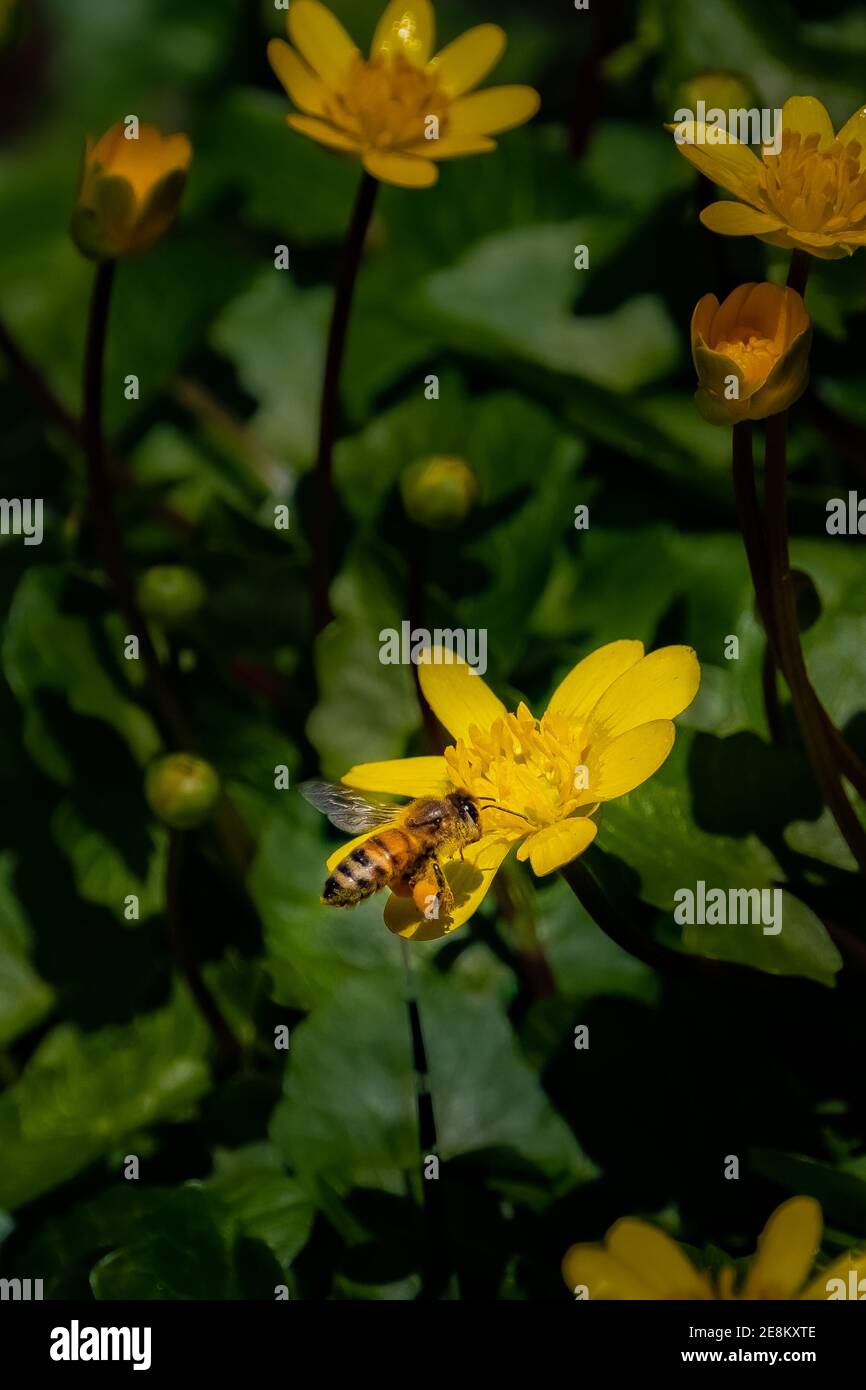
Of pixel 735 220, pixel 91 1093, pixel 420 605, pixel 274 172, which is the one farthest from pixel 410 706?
pixel 274 172

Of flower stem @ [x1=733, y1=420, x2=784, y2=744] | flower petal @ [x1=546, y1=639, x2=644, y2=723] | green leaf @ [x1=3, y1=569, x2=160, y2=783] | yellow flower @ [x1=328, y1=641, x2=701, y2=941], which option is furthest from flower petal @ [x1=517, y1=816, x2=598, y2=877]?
green leaf @ [x1=3, y1=569, x2=160, y2=783]

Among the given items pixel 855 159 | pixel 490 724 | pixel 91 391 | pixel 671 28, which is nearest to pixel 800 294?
pixel 855 159

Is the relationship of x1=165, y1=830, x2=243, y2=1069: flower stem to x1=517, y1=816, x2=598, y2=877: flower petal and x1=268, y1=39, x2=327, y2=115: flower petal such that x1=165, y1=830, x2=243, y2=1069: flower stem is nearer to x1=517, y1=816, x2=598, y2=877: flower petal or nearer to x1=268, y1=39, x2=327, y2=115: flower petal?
x1=517, y1=816, x2=598, y2=877: flower petal

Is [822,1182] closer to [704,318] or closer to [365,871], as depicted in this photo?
[365,871]

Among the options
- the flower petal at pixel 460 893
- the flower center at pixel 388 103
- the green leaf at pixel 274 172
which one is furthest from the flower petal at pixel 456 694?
the green leaf at pixel 274 172

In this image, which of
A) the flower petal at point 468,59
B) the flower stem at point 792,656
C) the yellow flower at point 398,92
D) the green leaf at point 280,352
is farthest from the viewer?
the green leaf at point 280,352

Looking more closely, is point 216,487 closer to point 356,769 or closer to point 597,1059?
point 356,769

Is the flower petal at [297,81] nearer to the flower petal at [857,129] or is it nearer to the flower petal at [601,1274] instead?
the flower petal at [857,129]
